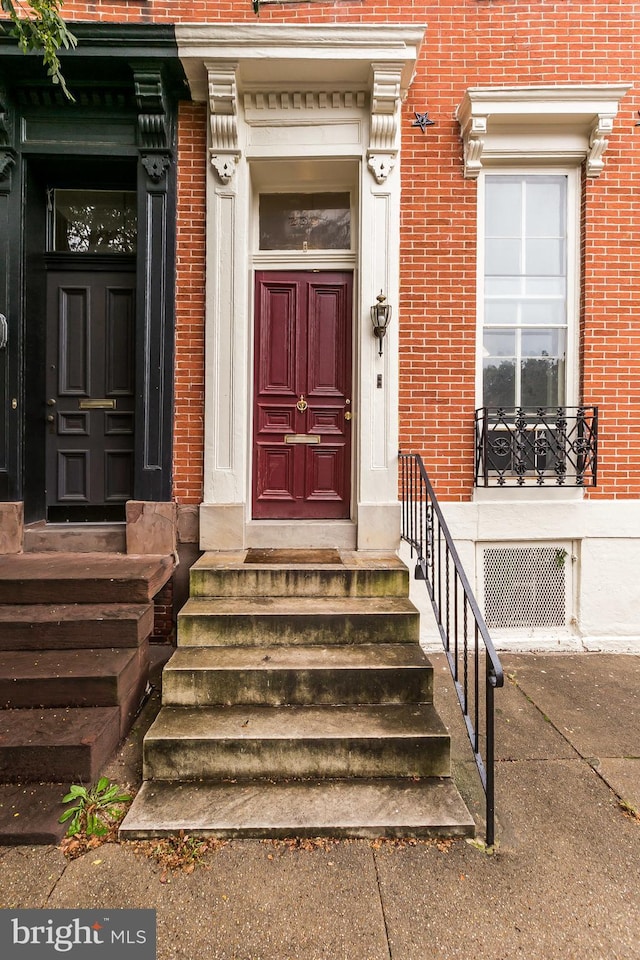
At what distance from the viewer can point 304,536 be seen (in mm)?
4402

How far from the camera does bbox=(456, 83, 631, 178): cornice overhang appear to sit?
13.9 ft

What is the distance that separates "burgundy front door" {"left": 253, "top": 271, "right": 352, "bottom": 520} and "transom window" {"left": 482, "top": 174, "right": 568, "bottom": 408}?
4.69 feet

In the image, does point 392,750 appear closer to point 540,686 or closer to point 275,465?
point 540,686

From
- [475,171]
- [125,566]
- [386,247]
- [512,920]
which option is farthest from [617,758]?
[475,171]

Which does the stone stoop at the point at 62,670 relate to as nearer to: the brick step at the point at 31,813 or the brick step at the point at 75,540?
the brick step at the point at 31,813

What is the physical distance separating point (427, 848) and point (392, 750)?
1.52 feet

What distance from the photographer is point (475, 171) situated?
4445 mm

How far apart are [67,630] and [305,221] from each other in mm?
4208

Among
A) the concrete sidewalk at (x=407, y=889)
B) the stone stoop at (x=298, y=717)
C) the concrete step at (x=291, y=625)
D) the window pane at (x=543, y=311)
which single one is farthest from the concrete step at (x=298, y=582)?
the window pane at (x=543, y=311)

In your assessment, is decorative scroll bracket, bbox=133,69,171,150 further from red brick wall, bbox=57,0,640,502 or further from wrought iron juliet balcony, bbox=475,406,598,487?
wrought iron juliet balcony, bbox=475,406,598,487

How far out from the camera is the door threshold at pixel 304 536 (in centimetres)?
439

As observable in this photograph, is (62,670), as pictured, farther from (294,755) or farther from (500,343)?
(500,343)

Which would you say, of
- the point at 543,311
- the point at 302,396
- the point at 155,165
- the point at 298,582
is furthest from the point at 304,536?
the point at 155,165

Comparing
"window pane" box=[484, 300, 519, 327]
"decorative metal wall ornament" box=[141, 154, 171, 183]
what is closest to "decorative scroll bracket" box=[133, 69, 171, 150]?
"decorative metal wall ornament" box=[141, 154, 171, 183]
